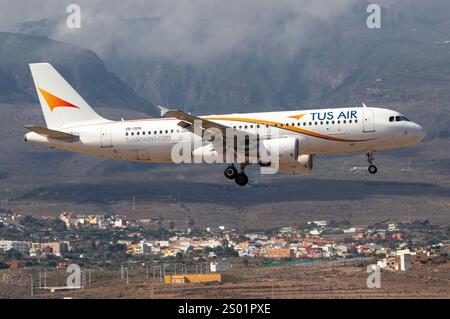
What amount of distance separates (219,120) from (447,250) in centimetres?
7719

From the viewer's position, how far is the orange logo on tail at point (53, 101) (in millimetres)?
64562

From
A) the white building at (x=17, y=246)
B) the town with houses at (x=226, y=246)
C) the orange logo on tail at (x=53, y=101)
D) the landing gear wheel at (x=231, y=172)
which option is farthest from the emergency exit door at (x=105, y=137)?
the white building at (x=17, y=246)

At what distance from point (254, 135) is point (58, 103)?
522 inches

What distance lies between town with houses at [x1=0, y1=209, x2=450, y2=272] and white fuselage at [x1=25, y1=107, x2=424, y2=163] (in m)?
40.7

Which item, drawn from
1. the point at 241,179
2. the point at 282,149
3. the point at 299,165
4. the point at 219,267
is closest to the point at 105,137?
the point at 241,179

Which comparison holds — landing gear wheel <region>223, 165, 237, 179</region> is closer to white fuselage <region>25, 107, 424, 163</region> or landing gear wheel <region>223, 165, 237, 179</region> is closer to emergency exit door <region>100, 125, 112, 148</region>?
white fuselage <region>25, 107, 424, 163</region>

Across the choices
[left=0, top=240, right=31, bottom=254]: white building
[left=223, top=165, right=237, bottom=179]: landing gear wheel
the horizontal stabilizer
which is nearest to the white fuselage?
the horizontal stabilizer

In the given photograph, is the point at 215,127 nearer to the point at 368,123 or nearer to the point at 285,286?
the point at 368,123

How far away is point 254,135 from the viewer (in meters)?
58.3

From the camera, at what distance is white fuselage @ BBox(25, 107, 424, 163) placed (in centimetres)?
5784

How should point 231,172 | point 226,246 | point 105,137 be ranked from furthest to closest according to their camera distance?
point 226,246 → point 105,137 → point 231,172

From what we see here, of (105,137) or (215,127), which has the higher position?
(215,127)

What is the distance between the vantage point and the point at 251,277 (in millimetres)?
95812
